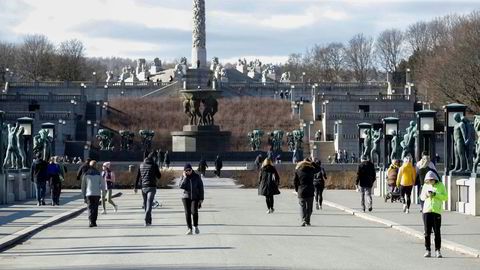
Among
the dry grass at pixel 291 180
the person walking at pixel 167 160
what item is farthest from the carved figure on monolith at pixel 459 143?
the person walking at pixel 167 160

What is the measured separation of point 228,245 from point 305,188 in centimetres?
645

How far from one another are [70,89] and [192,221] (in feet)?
278

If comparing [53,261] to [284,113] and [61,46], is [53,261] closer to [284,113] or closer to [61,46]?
[284,113]

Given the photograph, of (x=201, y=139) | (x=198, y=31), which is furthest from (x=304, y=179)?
(x=198, y=31)

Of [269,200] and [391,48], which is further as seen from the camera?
[391,48]

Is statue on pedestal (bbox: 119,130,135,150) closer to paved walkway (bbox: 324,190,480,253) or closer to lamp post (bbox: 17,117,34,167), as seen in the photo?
lamp post (bbox: 17,117,34,167)

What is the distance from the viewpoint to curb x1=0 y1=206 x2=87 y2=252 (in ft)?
75.8

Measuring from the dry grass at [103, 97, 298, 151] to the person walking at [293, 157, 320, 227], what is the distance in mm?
64789

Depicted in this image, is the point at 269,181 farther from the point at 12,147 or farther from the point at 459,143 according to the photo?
the point at 12,147

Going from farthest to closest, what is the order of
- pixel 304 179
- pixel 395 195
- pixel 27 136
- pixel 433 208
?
pixel 27 136
pixel 395 195
pixel 304 179
pixel 433 208

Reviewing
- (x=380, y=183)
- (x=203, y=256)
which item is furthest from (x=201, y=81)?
(x=203, y=256)

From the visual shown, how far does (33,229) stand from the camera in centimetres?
2658

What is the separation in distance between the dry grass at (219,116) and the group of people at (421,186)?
2353 inches

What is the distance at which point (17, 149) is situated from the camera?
4184 cm
